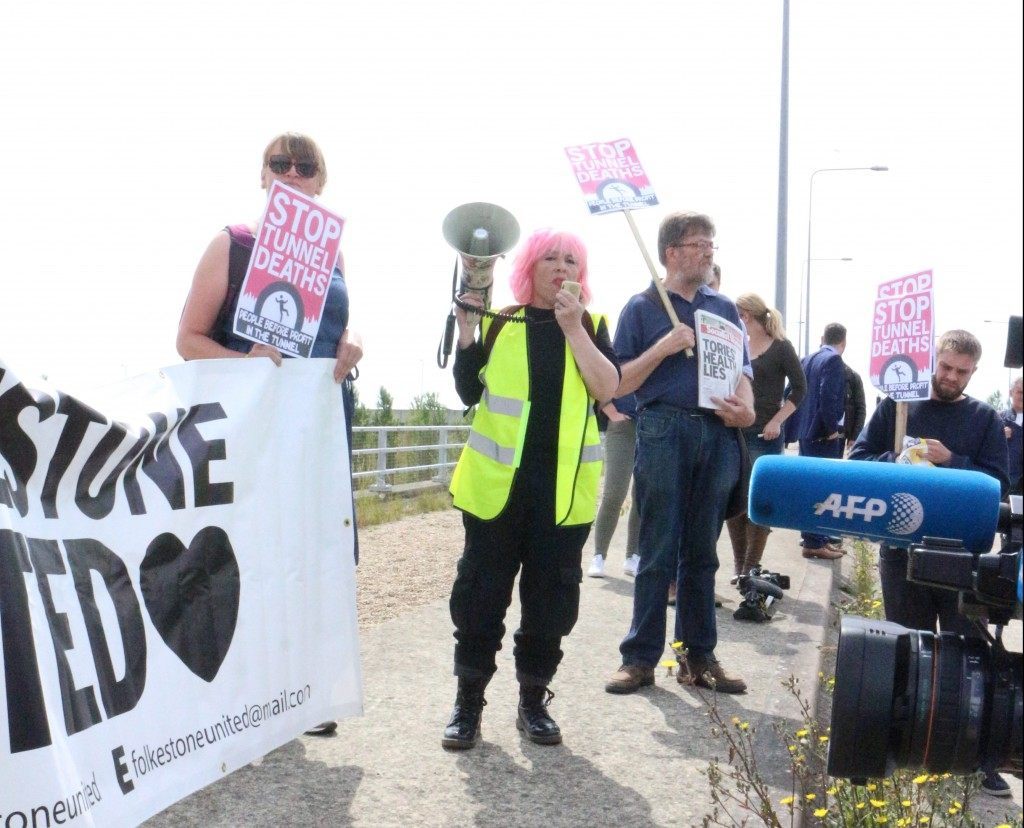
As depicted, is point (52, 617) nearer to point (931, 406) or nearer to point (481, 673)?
point (481, 673)

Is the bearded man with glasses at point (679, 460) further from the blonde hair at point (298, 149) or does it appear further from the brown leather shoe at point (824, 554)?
the brown leather shoe at point (824, 554)

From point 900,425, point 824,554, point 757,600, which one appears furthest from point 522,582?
point 824,554

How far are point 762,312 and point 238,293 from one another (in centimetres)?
434

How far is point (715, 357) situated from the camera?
488 centimetres

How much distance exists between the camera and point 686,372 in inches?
191

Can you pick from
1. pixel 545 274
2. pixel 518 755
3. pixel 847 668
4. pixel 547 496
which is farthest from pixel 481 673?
pixel 847 668

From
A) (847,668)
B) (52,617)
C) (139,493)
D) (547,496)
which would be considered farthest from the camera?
(547,496)

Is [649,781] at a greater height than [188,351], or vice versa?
[188,351]

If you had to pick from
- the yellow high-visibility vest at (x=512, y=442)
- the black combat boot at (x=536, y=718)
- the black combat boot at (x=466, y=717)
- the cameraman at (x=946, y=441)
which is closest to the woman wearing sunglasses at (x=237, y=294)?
the yellow high-visibility vest at (x=512, y=442)

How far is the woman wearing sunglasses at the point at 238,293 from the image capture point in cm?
378

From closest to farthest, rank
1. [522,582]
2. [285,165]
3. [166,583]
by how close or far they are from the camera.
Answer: [166,583] → [285,165] → [522,582]

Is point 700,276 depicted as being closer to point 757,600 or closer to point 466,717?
point 466,717

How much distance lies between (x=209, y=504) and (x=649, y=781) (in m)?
1.66

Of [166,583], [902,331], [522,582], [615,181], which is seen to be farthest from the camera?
[902,331]
